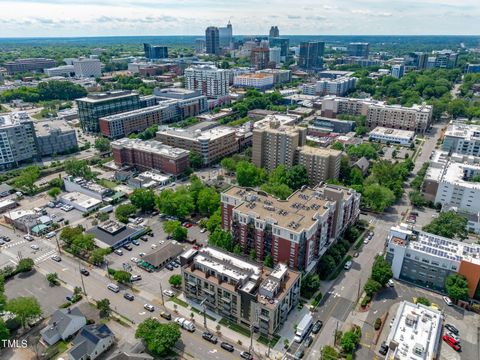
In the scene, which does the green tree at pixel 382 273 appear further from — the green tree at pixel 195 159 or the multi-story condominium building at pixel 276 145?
the green tree at pixel 195 159

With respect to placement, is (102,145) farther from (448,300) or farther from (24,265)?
(448,300)

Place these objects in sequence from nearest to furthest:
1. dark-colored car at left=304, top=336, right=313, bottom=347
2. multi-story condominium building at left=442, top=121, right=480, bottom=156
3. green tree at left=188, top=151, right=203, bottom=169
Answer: dark-colored car at left=304, top=336, right=313, bottom=347, green tree at left=188, top=151, right=203, bottom=169, multi-story condominium building at left=442, top=121, right=480, bottom=156

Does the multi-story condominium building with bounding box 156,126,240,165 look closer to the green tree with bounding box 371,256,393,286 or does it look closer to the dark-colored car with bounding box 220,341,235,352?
the green tree with bounding box 371,256,393,286

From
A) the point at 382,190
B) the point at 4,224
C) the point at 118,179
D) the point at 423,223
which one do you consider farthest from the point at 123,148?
the point at 423,223

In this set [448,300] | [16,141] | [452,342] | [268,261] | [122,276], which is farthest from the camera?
[16,141]

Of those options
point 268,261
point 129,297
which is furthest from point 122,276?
point 268,261

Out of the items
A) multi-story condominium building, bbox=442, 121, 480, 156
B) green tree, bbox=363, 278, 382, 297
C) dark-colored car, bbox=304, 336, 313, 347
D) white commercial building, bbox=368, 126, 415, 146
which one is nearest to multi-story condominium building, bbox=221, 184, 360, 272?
green tree, bbox=363, 278, 382, 297

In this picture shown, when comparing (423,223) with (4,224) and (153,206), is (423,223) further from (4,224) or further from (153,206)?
(4,224)
